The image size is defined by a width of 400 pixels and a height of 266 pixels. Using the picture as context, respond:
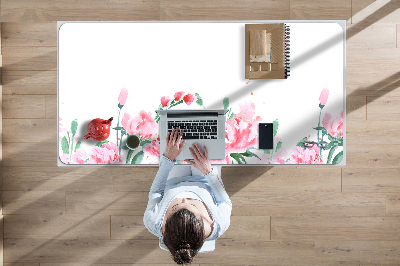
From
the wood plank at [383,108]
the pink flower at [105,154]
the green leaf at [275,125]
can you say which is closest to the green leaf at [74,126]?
the pink flower at [105,154]

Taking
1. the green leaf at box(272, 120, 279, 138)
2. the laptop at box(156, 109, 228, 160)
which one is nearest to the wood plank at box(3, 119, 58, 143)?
the laptop at box(156, 109, 228, 160)

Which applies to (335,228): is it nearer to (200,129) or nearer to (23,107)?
(200,129)

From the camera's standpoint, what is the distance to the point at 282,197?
1.54m

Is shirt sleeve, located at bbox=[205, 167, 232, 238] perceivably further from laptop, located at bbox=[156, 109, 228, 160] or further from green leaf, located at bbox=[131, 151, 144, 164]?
green leaf, located at bbox=[131, 151, 144, 164]

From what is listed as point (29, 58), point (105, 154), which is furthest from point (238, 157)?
point (29, 58)

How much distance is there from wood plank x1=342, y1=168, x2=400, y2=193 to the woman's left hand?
103 cm

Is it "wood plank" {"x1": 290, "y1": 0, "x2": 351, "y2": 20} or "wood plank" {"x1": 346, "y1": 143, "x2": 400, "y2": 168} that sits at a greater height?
"wood plank" {"x1": 290, "y1": 0, "x2": 351, "y2": 20}

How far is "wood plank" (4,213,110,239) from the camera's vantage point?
1545mm

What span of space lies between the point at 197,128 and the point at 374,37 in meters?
1.21

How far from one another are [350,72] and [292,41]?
43cm

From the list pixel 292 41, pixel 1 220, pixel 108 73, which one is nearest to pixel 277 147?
pixel 292 41

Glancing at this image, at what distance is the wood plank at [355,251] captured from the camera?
1547mm

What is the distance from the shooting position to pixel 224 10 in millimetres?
1513

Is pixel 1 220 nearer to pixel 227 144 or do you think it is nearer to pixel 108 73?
pixel 108 73
